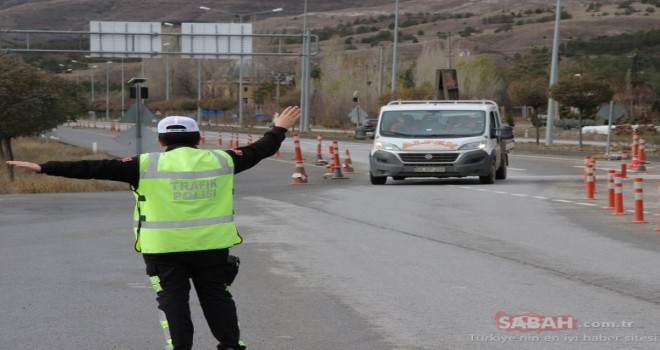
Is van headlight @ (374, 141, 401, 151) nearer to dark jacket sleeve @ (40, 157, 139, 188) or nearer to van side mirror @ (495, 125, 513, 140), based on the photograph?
van side mirror @ (495, 125, 513, 140)

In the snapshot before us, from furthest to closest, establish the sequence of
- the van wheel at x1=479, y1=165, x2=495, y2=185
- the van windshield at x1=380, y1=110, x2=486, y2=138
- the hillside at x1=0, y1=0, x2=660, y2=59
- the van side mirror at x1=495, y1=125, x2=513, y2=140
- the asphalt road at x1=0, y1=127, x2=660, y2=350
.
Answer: the hillside at x1=0, y1=0, x2=660, y2=59
the van side mirror at x1=495, y1=125, x2=513, y2=140
the van wheel at x1=479, y1=165, x2=495, y2=185
the van windshield at x1=380, y1=110, x2=486, y2=138
the asphalt road at x1=0, y1=127, x2=660, y2=350

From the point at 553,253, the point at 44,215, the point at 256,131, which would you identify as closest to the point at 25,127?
the point at 44,215

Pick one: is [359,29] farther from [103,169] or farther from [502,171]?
[103,169]

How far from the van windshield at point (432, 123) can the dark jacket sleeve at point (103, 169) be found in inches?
806

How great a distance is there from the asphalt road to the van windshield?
4.85m

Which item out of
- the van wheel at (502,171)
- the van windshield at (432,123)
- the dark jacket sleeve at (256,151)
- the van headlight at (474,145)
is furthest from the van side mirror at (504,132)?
the dark jacket sleeve at (256,151)

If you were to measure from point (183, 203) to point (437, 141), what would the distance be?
2031 cm

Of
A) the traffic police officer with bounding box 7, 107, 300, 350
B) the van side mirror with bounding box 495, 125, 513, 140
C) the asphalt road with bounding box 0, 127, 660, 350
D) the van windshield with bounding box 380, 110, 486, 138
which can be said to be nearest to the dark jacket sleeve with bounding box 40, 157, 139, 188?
the traffic police officer with bounding box 7, 107, 300, 350

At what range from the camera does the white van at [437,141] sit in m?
26.9

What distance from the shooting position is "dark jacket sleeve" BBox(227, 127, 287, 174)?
7.25 metres

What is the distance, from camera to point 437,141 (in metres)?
27.0

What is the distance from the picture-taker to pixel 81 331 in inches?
349

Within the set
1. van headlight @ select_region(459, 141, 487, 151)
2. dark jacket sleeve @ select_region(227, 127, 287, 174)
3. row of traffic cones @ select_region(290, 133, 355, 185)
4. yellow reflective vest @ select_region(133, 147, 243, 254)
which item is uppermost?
dark jacket sleeve @ select_region(227, 127, 287, 174)

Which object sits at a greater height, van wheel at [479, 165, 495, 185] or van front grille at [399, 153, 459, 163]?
van front grille at [399, 153, 459, 163]
